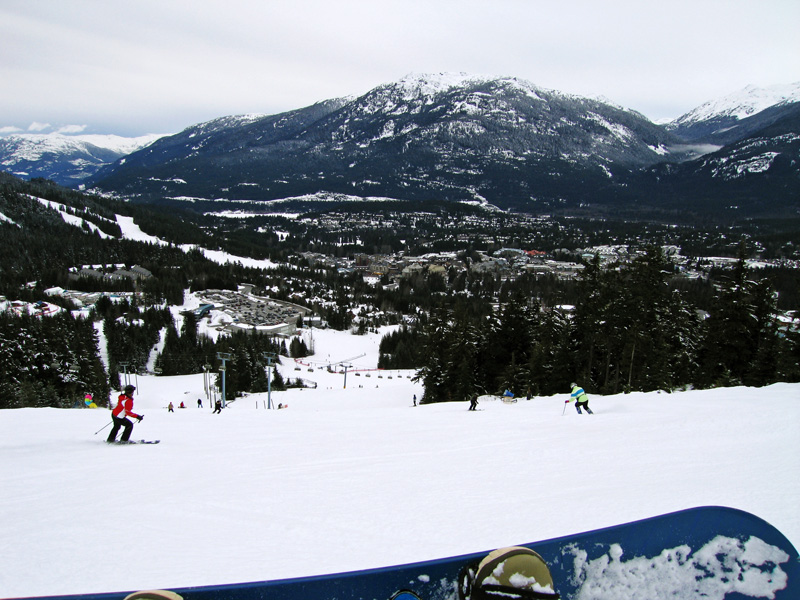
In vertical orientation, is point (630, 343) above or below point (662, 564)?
below

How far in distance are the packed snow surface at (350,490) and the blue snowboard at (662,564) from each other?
25 millimetres

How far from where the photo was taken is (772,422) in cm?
625

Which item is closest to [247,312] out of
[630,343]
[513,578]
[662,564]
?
[630,343]

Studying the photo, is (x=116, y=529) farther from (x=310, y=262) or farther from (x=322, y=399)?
(x=310, y=262)

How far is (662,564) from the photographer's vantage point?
6.64 feet

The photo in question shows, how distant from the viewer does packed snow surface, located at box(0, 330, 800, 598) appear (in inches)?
105

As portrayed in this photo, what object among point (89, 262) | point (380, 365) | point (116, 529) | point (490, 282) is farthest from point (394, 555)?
point (89, 262)

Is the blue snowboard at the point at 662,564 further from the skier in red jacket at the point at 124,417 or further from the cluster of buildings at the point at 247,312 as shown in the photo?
the cluster of buildings at the point at 247,312

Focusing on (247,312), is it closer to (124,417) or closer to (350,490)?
(124,417)

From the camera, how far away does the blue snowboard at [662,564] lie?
1.78m

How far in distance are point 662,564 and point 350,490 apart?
276 cm

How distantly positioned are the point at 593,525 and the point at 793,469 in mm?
2403

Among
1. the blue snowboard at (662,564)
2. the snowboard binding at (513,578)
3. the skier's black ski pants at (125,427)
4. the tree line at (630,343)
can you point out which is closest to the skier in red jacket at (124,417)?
the skier's black ski pants at (125,427)

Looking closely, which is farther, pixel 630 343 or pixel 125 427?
pixel 630 343
